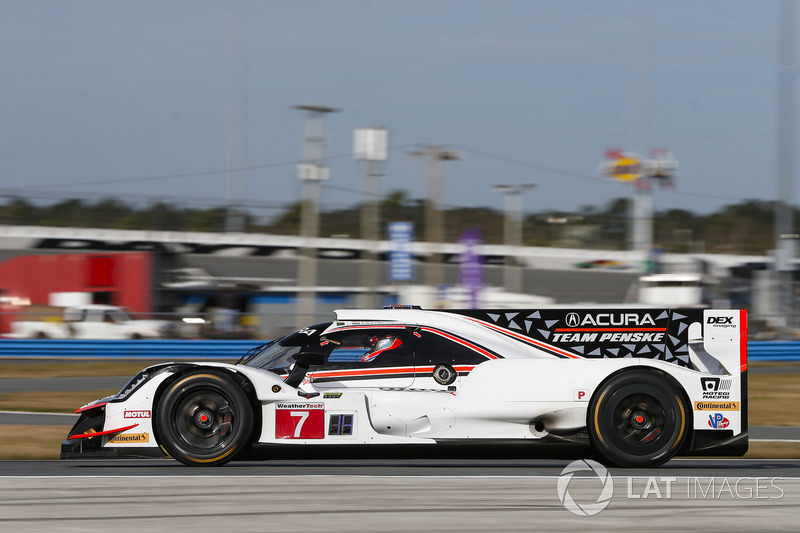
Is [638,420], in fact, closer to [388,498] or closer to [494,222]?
[388,498]

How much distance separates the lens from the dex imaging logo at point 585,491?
5.53 metres

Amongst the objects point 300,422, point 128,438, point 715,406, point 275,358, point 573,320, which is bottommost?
point 128,438

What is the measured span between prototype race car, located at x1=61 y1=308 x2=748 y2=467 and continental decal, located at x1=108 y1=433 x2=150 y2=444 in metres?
0.01

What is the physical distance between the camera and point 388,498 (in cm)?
583

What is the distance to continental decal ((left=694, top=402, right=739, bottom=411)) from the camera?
727cm

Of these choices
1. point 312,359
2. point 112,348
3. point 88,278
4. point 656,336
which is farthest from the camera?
point 88,278

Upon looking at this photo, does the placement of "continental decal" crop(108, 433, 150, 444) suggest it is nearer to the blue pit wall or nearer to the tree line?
the blue pit wall

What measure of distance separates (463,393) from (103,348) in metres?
18.9

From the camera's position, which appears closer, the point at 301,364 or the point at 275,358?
the point at 301,364

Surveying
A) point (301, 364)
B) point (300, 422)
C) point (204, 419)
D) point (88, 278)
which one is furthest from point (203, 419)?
point (88, 278)

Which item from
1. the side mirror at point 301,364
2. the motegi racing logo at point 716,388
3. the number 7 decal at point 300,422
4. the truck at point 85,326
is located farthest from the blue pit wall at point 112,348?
the motegi racing logo at point 716,388

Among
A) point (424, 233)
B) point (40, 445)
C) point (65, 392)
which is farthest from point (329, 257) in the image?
point (40, 445)

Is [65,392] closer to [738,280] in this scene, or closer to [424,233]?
[424,233]

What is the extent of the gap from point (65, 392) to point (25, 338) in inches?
428
